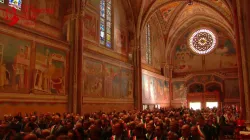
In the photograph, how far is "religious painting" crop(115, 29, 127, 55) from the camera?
68.0 ft

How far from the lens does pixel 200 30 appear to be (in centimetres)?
3238

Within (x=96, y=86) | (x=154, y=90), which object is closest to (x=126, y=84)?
(x=96, y=86)

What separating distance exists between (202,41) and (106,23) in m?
17.4

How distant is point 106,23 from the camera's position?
1952 cm

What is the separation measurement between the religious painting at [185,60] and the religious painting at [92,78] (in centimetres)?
1822

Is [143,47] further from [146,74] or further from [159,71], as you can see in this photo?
[159,71]

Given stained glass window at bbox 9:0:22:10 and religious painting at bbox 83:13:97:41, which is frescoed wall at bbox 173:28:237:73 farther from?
stained glass window at bbox 9:0:22:10

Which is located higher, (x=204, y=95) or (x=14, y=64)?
(x=14, y=64)

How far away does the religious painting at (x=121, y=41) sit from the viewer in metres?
20.7

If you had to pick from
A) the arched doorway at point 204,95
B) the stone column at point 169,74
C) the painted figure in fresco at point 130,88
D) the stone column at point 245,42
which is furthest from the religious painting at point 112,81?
the arched doorway at point 204,95

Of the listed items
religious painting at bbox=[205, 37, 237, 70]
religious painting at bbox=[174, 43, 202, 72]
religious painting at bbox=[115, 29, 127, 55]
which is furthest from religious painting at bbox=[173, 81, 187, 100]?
religious painting at bbox=[115, 29, 127, 55]

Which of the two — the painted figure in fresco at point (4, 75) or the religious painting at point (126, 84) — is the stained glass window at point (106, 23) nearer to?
the religious painting at point (126, 84)

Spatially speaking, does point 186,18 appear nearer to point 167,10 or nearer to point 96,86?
point 167,10

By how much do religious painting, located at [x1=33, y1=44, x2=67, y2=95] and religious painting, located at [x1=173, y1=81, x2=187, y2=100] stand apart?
21.1 m
